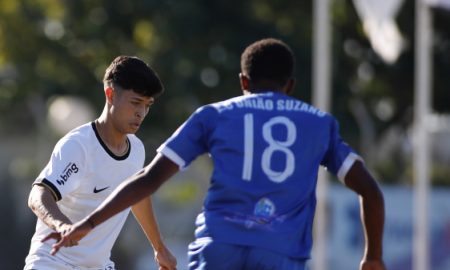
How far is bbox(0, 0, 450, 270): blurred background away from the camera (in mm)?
24969

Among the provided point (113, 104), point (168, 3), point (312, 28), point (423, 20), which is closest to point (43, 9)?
point (168, 3)

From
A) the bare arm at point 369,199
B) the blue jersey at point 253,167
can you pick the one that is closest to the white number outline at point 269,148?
the blue jersey at point 253,167

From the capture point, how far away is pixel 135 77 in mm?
7262

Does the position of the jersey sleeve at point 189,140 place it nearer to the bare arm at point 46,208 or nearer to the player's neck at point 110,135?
the bare arm at point 46,208

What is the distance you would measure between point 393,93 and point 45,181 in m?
19.8

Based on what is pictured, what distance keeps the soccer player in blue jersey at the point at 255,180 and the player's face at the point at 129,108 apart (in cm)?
115

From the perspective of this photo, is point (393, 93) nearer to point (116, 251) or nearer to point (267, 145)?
point (116, 251)

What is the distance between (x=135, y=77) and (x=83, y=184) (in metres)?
0.63

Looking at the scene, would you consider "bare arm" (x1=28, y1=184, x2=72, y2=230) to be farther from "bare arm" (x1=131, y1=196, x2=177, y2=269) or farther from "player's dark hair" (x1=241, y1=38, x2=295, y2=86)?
"player's dark hair" (x1=241, y1=38, x2=295, y2=86)

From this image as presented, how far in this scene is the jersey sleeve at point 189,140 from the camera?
6.11m

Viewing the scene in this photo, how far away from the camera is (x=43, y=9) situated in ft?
90.3

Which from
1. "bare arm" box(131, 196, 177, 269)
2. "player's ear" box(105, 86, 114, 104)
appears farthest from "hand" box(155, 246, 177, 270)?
"player's ear" box(105, 86, 114, 104)

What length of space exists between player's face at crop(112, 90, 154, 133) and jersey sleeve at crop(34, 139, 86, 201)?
0.90ft

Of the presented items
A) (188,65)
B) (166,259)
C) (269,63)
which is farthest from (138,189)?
(188,65)
